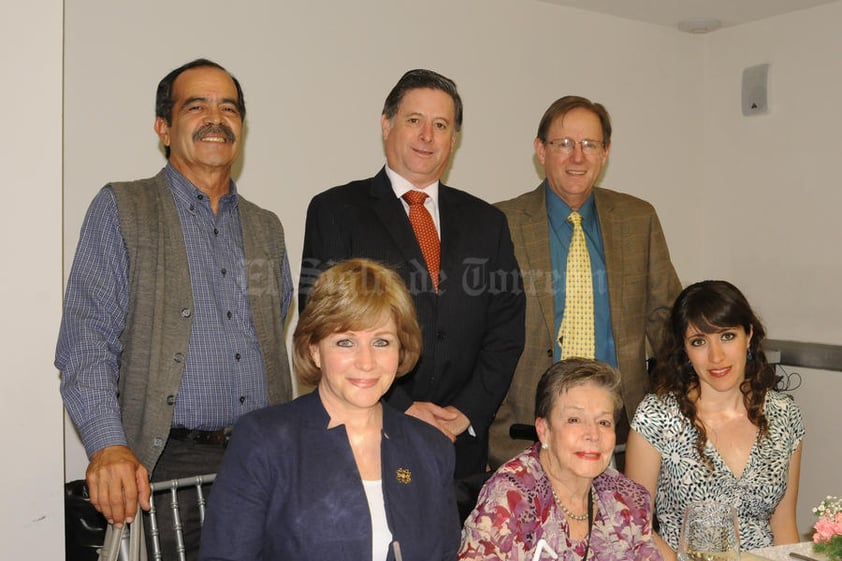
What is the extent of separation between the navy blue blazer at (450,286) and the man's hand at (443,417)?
0.03 meters

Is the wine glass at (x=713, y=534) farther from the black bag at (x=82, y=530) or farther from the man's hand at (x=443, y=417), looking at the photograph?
the black bag at (x=82, y=530)

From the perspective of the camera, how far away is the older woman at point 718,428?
8.66 ft

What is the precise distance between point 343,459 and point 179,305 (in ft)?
2.40

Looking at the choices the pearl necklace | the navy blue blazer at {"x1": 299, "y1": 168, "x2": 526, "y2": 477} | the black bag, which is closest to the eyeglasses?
the navy blue blazer at {"x1": 299, "y1": 168, "x2": 526, "y2": 477}

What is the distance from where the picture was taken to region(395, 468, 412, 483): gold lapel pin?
78.7 inches

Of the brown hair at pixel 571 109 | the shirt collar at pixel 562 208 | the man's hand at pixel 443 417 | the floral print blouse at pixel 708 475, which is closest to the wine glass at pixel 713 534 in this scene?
the floral print blouse at pixel 708 475

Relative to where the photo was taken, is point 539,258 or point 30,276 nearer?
point 30,276

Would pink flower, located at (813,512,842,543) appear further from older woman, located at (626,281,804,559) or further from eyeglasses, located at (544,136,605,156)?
eyeglasses, located at (544,136,605,156)

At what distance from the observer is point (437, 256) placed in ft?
9.23

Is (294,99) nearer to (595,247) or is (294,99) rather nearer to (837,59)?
(595,247)

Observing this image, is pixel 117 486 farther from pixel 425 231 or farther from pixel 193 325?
pixel 425 231

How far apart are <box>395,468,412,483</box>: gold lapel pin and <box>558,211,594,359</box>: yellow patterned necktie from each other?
1.26m


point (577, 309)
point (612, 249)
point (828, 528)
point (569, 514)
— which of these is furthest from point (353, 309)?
point (612, 249)

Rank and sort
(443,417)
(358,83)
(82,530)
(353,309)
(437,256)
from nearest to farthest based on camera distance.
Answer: (353,309), (443,417), (437,256), (82,530), (358,83)
